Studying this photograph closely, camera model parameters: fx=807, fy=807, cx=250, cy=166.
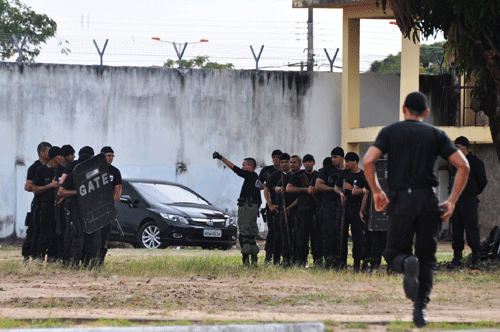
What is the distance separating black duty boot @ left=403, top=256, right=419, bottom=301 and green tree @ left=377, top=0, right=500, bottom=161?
5.99 metres

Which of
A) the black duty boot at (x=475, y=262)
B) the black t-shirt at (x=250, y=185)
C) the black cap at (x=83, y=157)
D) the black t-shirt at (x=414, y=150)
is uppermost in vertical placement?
the black t-shirt at (x=414, y=150)

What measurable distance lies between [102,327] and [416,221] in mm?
2538

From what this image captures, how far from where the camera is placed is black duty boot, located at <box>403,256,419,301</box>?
237 inches

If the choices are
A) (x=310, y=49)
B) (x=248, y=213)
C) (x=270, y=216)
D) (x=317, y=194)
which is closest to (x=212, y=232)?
(x=270, y=216)

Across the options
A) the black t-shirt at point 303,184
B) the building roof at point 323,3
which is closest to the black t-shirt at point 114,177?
the black t-shirt at point 303,184

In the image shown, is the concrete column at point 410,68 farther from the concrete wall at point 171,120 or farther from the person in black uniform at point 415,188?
the person in black uniform at point 415,188

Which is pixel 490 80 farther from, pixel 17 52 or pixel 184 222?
pixel 17 52

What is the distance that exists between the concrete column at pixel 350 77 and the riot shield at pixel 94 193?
11.0 metres

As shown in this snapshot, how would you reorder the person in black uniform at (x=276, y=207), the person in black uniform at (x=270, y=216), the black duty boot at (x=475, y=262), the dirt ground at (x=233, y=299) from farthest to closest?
the person in black uniform at (x=270, y=216), the person in black uniform at (x=276, y=207), the black duty boot at (x=475, y=262), the dirt ground at (x=233, y=299)

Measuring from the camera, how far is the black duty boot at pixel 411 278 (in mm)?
6023

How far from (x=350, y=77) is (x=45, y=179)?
11319mm

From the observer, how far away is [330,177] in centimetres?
1177

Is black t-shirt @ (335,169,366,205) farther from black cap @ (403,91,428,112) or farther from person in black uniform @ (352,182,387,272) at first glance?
black cap @ (403,91,428,112)

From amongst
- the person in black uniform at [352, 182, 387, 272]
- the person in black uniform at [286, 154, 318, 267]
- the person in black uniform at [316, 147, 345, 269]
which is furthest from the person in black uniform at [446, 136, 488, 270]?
the person in black uniform at [286, 154, 318, 267]
